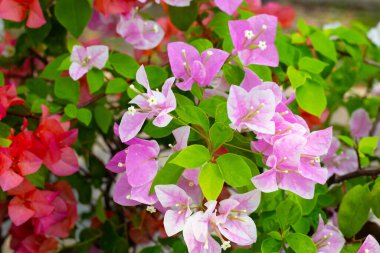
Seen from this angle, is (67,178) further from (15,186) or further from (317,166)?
(317,166)

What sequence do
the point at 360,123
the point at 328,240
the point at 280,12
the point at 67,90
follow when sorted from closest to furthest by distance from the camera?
the point at 328,240, the point at 67,90, the point at 360,123, the point at 280,12

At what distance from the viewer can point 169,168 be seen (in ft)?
1.99

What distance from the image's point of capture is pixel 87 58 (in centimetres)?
77

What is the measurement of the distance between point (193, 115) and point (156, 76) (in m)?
0.12

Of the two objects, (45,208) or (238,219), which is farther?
(45,208)

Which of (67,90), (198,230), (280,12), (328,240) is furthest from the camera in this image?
(280,12)

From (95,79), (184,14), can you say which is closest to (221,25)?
(184,14)

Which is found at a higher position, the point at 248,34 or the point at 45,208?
the point at 248,34

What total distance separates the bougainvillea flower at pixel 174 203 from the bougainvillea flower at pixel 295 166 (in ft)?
0.22

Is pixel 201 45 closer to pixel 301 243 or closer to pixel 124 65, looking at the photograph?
pixel 124 65

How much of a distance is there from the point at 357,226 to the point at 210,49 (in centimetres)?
25

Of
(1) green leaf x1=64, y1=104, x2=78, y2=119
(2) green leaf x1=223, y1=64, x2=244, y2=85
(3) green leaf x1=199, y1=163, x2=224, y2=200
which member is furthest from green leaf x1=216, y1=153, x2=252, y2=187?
(1) green leaf x1=64, y1=104, x2=78, y2=119

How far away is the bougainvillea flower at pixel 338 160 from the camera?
0.85 meters

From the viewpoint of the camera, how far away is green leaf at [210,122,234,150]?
595 mm
